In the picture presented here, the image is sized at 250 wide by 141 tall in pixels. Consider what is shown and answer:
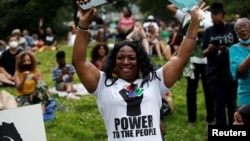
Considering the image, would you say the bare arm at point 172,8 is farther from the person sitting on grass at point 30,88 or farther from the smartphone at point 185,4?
the smartphone at point 185,4

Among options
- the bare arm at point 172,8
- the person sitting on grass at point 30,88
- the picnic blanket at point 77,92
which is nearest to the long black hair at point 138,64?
the bare arm at point 172,8

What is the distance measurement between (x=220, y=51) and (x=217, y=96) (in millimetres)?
650

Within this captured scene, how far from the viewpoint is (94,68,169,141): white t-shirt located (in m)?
3.87

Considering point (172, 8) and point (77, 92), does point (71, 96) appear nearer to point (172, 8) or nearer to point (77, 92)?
point (77, 92)

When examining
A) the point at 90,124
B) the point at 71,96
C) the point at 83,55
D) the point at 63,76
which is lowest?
the point at 90,124

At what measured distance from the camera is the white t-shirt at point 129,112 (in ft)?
12.7

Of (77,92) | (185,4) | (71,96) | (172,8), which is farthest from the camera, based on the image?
(77,92)

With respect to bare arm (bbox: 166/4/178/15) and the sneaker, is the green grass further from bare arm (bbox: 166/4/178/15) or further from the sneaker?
bare arm (bbox: 166/4/178/15)

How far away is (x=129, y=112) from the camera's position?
3900 mm

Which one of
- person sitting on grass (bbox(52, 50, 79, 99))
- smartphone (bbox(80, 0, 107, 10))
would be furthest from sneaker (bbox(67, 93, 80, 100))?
smartphone (bbox(80, 0, 107, 10))

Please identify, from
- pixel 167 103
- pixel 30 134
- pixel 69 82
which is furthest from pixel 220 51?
pixel 69 82

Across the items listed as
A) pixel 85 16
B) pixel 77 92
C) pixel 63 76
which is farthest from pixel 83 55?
pixel 77 92

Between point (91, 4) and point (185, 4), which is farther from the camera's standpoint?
point (185, 4)

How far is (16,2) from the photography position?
112 ft
